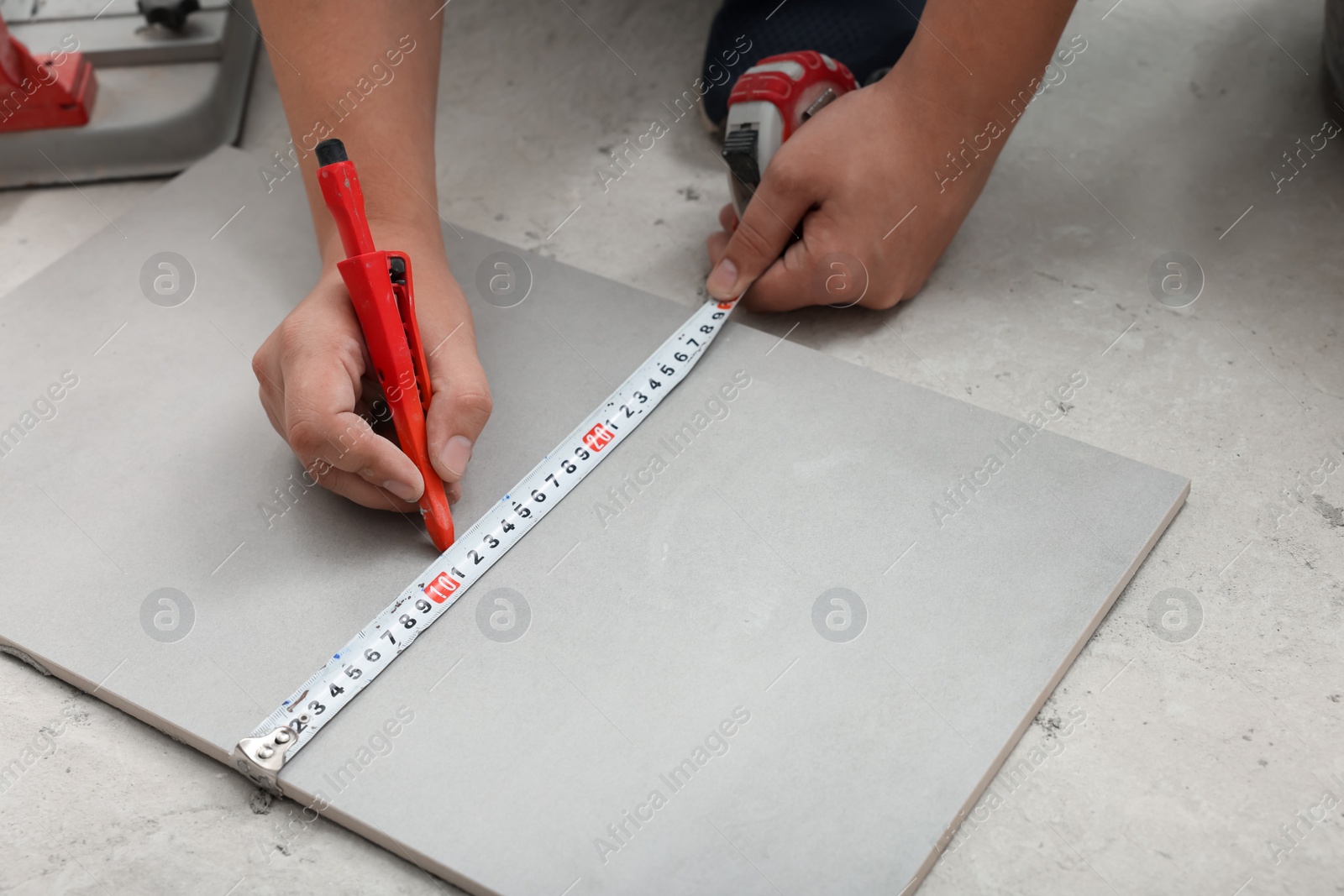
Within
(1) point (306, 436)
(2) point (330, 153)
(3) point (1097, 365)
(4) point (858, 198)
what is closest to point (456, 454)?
(1) point (306, 436)

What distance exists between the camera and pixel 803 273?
57.9 inches

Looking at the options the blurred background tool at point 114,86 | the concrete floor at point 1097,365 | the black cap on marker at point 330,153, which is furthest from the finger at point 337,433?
the blurred background tool at point 114,86

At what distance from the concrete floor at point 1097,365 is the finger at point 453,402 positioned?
40 centimetres

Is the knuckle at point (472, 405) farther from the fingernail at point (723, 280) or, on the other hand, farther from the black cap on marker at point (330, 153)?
the fingernail at point (723, 280)

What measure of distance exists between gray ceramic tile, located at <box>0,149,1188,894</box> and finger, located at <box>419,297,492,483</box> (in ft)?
0.27

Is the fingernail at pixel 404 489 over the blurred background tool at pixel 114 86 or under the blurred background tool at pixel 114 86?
under

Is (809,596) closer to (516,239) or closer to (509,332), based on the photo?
(509,332)

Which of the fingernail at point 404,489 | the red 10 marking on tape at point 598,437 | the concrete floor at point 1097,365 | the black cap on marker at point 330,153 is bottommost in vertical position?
the concrete floor at point 1097,365

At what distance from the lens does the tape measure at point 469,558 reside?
1.08 meters

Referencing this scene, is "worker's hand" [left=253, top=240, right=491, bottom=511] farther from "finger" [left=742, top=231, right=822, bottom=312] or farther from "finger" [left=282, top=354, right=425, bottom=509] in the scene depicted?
"finger" [left=742, top=231, right=822, bottom=312]

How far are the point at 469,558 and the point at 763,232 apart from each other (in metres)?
0.61

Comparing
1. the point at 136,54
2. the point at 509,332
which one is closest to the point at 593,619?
the point at 509,332

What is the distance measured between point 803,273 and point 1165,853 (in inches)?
31.9

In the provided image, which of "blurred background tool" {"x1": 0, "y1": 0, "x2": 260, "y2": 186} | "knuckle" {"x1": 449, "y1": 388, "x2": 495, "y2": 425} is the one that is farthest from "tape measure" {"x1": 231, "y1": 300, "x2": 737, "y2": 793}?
"blurred background tool" {"x1": 0, "y1": 0, "x2": 260, "y2": 186}
